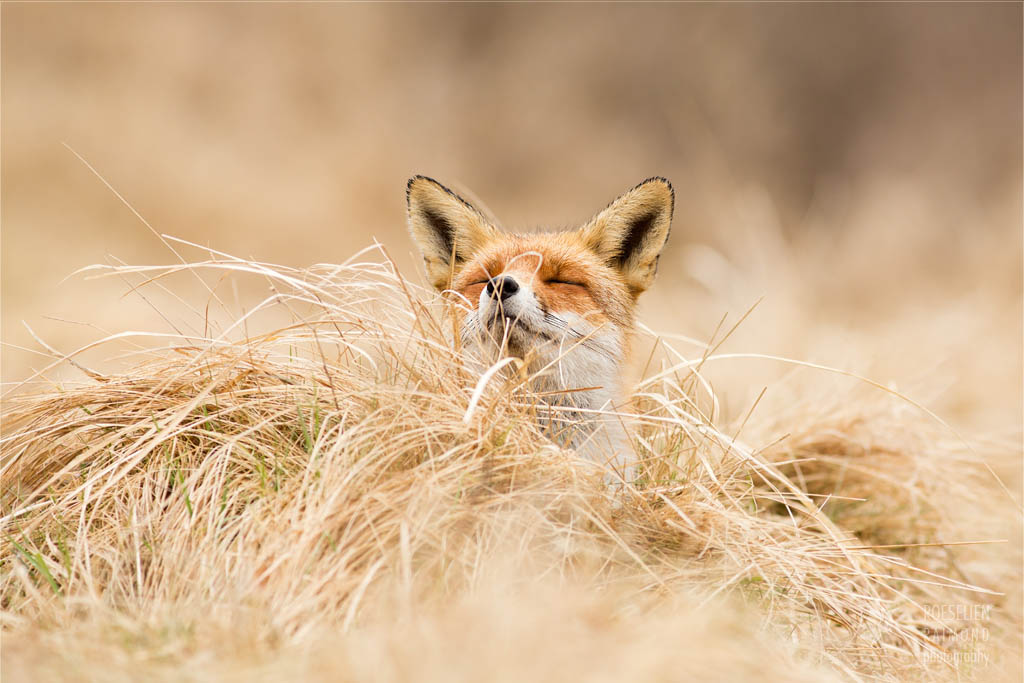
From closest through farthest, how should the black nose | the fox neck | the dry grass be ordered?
the dry grass < the black nose < the fox neck

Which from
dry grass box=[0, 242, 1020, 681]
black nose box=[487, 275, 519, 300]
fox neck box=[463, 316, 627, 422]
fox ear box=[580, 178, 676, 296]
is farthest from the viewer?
fox ear box=[580, 178, 676, 296]

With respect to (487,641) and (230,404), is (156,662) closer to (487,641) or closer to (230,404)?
(487,641)

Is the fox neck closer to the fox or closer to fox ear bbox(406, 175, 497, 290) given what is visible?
the fox

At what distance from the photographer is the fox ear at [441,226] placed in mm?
2410

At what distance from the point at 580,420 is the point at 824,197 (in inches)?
410

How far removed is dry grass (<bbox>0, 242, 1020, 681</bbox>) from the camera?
4.13ft

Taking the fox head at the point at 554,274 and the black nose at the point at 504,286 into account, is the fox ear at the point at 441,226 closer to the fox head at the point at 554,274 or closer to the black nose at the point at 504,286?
the fox head at the point at 554,274

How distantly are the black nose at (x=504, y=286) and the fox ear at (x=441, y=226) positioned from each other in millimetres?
434

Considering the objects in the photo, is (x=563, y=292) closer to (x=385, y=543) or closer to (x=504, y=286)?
(x=504, y=286)

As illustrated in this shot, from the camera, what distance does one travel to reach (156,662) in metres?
1.24

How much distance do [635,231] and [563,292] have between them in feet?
1.50

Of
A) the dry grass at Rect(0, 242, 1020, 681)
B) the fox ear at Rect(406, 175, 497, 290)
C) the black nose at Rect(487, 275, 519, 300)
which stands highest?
the fox ear at Rect(406, 175, 497, 290)

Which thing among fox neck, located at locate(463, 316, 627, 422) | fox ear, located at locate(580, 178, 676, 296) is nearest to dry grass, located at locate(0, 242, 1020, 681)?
fox neck, located at locate(463, 316, 627, 422)

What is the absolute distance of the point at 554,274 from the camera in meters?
2.22
